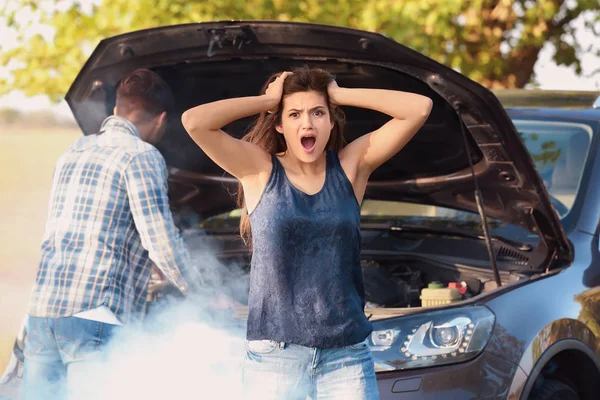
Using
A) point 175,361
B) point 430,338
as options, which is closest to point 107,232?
point 175,361

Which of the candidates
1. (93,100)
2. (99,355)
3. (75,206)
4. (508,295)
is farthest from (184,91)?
(508,295)

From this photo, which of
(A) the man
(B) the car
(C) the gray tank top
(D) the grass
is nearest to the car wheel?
(B) the car

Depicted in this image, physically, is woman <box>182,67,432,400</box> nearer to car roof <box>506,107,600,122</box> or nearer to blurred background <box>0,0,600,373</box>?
car roof <box>506,107,600,122</box>

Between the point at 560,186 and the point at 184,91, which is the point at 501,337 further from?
the point at 184,91

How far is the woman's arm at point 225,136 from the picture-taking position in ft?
10.5

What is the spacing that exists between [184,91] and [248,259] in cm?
120

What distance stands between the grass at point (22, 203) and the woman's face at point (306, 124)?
888cm

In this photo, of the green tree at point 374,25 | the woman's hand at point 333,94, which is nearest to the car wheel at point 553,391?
the woman's hand at point 333,94

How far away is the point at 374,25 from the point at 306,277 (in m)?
5.92

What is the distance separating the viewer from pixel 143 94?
4223 mm

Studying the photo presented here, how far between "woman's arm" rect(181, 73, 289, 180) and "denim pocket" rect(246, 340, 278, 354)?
534 millimetres

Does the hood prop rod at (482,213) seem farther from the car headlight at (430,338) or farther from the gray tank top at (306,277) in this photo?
the gray tank top at (306,277)

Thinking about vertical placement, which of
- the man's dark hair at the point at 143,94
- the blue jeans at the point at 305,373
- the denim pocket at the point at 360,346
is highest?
the man's dark hair at the point at 143,94

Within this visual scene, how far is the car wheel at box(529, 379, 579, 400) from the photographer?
14.0ft
